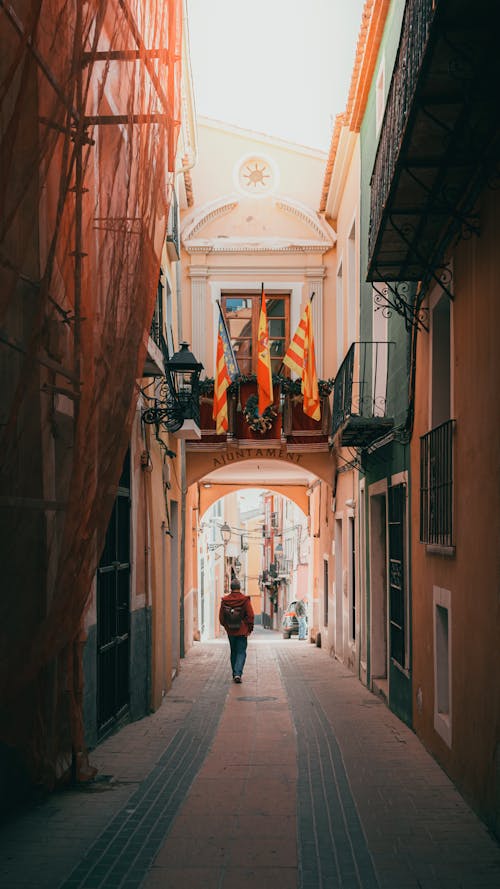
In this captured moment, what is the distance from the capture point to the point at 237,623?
1499 cm

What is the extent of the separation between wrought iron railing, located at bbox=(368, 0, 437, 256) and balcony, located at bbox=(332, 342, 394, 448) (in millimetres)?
3225

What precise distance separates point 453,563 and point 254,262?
1315cm

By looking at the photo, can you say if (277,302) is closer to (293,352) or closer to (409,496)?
(293,352)

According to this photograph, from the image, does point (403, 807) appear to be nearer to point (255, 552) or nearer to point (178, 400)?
point (178, 400)

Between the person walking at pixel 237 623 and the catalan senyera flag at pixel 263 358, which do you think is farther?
the catalan senyera flag at pixel 263 358

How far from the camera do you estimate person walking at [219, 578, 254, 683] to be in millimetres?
14984

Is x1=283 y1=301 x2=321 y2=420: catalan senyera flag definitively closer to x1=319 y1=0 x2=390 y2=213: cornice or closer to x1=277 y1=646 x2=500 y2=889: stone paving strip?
x1=319 y1=0 x2=390 y2=213: cornice

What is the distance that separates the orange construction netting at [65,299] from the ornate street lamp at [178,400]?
485 centimetres

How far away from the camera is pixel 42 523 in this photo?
5395 millimetres

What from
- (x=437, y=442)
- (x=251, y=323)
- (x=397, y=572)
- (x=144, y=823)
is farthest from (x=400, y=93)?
(x=251, y=323)

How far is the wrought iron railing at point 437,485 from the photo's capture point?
8086mm

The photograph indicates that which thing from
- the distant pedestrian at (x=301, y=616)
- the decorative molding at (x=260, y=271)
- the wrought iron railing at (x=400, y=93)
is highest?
the decorative molding at (x=260, y=271)

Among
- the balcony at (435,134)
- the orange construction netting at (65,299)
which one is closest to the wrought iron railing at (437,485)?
the balcony at (435,134)

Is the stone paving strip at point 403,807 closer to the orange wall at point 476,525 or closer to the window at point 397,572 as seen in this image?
the orange wall at point 476,525
